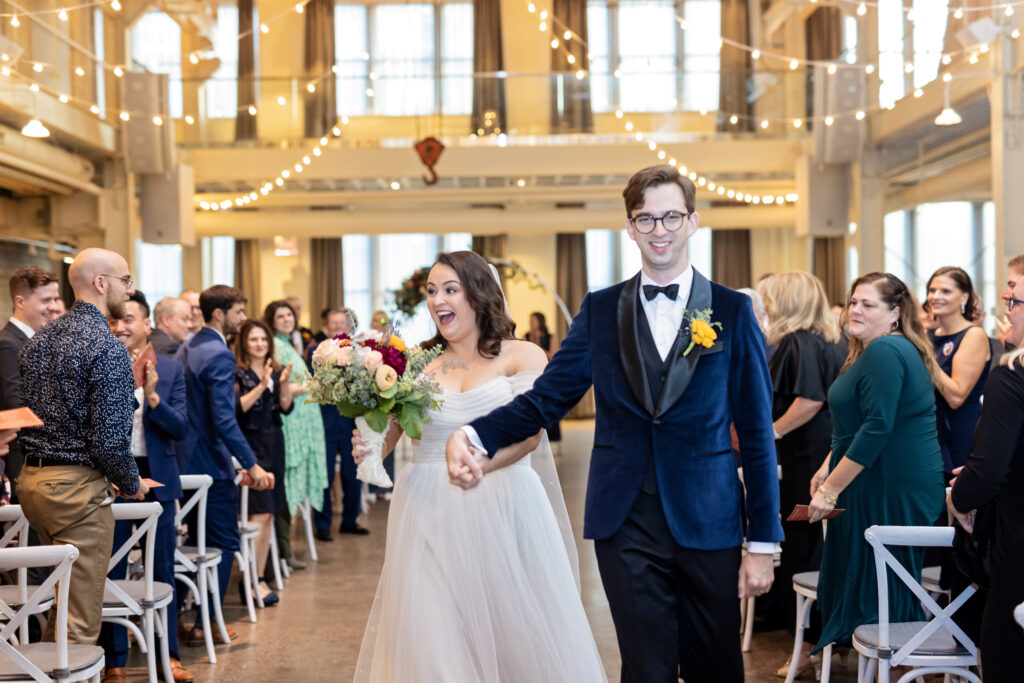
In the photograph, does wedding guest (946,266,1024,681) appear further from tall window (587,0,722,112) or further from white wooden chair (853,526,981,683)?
tall window (587,0,722,112)

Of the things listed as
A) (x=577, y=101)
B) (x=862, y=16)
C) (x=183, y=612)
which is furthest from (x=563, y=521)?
(x=577, y=101)

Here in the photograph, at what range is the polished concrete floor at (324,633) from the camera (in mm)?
4824

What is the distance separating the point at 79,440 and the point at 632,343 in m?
2.11

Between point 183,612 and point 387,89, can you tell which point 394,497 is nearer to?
point 183,612

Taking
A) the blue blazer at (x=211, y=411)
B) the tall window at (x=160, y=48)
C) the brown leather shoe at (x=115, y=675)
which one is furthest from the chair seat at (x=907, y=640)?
the tall window at (x=160, y=48)

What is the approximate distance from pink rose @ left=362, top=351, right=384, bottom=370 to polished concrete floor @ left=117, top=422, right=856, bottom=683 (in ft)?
6.83

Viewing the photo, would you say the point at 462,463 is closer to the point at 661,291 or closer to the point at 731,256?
the point at 661,291

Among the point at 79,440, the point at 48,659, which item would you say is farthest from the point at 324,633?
the point at 48,659

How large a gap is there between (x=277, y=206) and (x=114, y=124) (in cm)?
354

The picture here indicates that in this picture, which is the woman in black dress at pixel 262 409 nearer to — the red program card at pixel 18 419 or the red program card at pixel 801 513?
the red program card at pixel 18 419

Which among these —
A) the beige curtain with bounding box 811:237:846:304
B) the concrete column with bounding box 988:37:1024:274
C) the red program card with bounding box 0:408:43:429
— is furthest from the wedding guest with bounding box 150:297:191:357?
the beige curtain with bounding box 811:237:846:304

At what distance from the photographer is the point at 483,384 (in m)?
3.57

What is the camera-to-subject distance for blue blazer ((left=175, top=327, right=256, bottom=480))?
5289 mm

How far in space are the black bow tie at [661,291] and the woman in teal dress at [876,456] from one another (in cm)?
149
